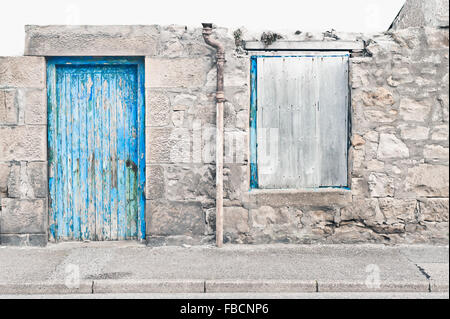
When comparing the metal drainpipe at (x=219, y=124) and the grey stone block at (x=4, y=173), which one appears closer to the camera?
the metal drainpipe at (x=219, y=124)

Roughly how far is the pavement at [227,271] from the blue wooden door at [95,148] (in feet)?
1.22

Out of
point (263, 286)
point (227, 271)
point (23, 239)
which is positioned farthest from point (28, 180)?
point (263, 286)

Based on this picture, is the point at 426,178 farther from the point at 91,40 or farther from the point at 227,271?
the point at 91,40

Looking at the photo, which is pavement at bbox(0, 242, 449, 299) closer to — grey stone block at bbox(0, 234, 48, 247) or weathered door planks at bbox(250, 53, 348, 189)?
grey stone block at bbox(0, 234, 48, 247)

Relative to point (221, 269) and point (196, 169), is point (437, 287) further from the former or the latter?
point (196, 169)

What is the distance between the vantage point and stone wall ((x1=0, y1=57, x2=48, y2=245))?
6090 mm

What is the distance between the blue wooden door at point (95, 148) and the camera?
6238mm

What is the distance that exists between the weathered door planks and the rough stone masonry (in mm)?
166

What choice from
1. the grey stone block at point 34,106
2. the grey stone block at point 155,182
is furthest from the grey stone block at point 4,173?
the grey stone block at point 155,182

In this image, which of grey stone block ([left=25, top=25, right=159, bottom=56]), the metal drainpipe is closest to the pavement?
the metal drainpipe

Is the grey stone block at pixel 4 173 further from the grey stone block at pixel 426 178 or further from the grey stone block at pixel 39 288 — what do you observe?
the grey stone block at pixel 426 178

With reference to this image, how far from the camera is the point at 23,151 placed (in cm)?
614

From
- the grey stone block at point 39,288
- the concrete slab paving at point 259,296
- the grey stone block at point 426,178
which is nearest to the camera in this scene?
the concrete slab paving at point 259,296

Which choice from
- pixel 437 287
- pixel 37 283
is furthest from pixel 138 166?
pixel 437 287
